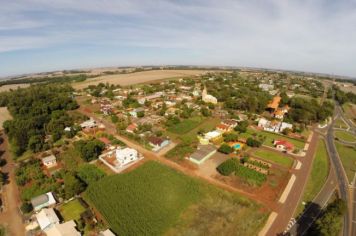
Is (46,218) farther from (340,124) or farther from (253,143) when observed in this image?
(340,124)

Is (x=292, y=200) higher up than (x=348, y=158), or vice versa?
(x=348, y=158)

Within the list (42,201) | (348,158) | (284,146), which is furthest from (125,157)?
(348,158)

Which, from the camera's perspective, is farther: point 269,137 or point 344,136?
point 344,136

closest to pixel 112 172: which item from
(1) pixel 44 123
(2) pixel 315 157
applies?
(1) pixel 44 123

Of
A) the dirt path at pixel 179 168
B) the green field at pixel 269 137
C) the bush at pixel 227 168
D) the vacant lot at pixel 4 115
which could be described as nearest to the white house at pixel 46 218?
the dirt path at pixel 179 168

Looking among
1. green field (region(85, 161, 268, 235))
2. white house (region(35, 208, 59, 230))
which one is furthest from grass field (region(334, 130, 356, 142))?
white house (region(35, 208, 59, 230))

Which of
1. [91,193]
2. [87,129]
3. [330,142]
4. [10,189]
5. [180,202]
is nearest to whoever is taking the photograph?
[180,202]

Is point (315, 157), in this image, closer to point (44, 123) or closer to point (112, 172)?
point (112, 172)
